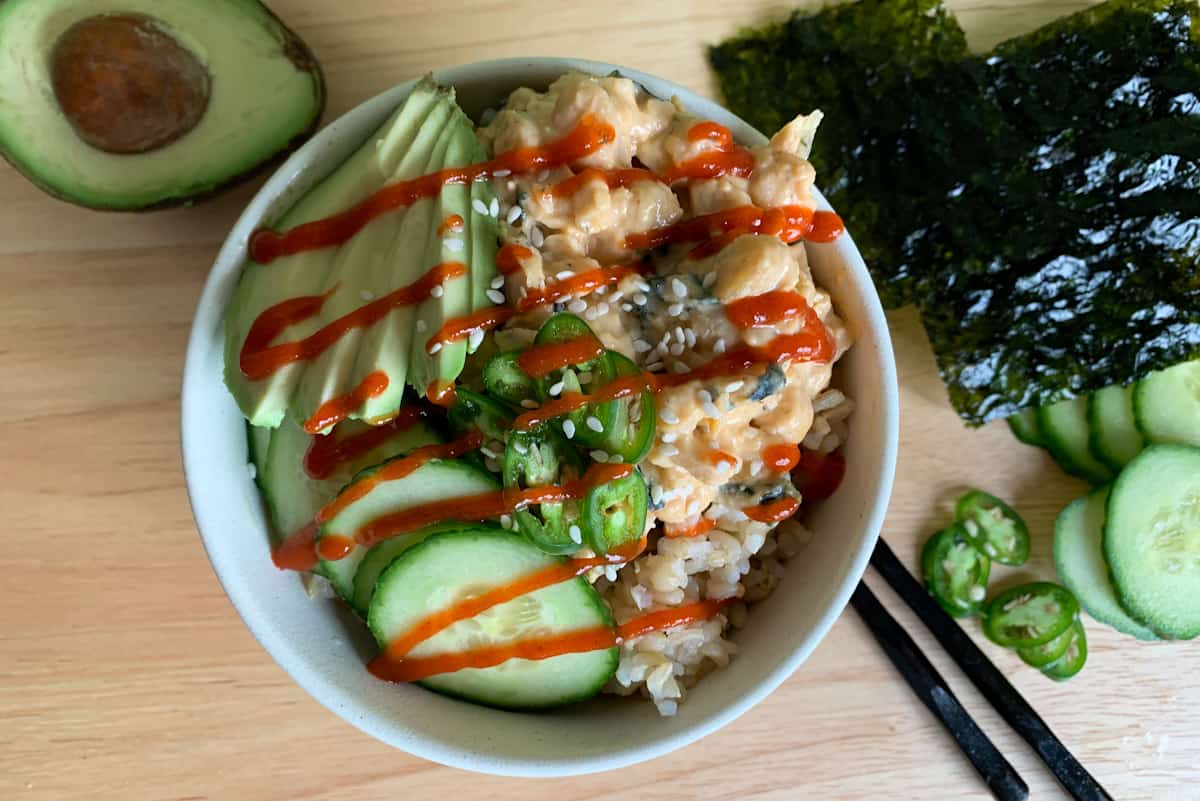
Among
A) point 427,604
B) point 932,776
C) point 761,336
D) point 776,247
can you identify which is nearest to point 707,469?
point 761,336

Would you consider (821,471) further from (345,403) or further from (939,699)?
(345,403)

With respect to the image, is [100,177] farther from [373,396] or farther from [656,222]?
[656,222]

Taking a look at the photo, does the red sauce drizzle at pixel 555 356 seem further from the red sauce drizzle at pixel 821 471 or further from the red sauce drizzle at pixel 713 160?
the red sauce drizzle at pixel 821 471

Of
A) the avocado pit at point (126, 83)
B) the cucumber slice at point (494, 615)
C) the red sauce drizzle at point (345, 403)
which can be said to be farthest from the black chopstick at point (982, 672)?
the avocado pit at point (126, 83)

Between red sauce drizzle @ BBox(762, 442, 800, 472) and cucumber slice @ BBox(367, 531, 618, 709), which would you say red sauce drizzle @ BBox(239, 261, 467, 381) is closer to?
cucumber slice @ BBox(367, 531, 618, 709)

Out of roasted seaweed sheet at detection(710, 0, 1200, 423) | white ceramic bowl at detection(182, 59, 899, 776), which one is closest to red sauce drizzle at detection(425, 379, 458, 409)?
white ceramic bowl at detection(182, 59, 899, 776)

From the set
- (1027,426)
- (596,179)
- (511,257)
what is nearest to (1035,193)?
(1027,426)
